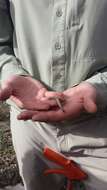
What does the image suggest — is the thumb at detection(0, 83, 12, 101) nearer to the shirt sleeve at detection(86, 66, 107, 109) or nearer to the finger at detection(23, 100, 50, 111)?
the finger at detection(23, 100, 50, 111)

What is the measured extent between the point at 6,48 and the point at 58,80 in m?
0.30

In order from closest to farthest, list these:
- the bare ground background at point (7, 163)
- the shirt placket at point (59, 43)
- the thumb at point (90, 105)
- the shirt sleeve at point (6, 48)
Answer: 1. the thumb at point (90, 105)
2. the shirt placket at point (59, 43)
3. the shirt sleeve at point (6, 48)
4. the bare ground background at point (7, 163)

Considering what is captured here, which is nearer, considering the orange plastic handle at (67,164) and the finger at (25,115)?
the finger at (25,115)

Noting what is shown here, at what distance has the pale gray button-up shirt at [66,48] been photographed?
68.3 inches

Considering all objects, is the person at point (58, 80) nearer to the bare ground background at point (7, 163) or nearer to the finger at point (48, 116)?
the finger at point (48, 116)

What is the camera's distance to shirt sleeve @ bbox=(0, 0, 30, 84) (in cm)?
191

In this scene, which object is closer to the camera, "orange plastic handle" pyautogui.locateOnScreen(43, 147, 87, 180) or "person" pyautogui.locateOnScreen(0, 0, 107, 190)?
"person" pyautogui.locateOnScreen(0, 0, 107, 190)

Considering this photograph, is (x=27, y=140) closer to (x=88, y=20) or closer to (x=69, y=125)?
(x=69, y=125)

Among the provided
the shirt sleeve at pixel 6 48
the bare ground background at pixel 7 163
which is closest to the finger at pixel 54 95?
the shirt sleeve at pixel 6 48

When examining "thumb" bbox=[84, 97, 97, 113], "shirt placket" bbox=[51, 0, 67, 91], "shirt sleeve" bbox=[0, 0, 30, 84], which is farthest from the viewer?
"shirt sleeve" bbox=[0, 0, 30, 84]

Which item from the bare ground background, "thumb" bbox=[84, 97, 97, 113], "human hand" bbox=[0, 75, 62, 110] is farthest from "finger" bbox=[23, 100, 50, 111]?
the bare ground background

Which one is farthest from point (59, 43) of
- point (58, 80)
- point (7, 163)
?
point (7, 163)

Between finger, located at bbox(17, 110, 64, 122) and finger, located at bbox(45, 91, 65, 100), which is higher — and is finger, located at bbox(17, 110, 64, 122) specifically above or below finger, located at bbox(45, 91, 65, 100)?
below

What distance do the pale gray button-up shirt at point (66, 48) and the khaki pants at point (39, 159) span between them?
56 millimetres
